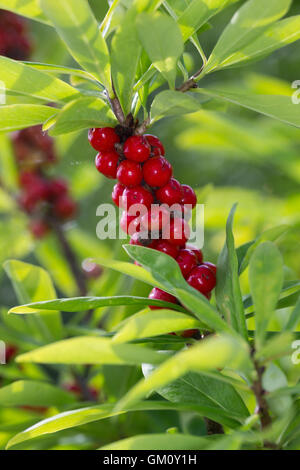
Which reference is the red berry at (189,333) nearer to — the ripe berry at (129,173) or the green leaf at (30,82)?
the ripe berry at (129,173)

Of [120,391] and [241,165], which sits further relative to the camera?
[241,165]

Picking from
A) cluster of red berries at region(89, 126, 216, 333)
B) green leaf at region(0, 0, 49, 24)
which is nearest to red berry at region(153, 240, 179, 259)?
cluster of red berries at region(89, 126, 216, 333)

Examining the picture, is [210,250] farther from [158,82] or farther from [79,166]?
[158,82]

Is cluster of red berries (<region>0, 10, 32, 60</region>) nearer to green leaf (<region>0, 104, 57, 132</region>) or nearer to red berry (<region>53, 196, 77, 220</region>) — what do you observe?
red berry (<region>53, 196, 77, 220</region>)

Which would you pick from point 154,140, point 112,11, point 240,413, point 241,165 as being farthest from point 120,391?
point 241,165

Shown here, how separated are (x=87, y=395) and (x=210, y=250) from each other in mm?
603

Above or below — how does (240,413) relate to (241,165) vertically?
below

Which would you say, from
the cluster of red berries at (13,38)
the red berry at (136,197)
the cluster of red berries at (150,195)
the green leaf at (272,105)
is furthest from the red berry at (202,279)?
the cluster of red berries at (13,38)

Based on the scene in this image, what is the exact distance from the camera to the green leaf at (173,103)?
1.76 feet

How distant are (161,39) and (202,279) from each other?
11.5 inches

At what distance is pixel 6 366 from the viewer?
4.07ft

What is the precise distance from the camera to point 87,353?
0.41 m

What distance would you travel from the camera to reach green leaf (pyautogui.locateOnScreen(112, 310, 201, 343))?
17.6 inches

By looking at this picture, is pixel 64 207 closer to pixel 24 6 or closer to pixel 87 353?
pixel 24 6
